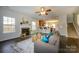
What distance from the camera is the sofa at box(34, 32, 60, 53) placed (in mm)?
2338

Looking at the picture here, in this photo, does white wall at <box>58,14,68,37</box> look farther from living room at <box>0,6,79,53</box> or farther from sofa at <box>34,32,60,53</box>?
sofa at <box>34,32,60,53</box>

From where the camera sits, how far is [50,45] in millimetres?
2338

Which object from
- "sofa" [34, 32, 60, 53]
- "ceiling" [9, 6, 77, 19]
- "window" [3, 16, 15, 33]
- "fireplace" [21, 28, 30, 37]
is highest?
"ceiling" [9, 6, 77, 19]

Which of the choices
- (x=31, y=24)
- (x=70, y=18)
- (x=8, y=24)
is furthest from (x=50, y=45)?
(x=8, y=24)

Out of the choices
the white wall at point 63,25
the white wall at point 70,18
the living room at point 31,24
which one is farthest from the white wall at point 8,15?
the white wall at point 70,18

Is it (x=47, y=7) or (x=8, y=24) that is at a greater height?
(x=47, y=7)

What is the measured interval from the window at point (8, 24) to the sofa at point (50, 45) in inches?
23.8

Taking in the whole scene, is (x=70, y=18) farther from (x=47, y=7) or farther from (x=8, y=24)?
(x=8, y=24)

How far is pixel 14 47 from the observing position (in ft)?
7.68

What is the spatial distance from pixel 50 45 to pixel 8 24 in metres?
1.02

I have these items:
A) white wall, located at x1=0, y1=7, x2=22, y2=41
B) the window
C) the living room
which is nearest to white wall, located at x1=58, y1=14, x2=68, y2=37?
the living room

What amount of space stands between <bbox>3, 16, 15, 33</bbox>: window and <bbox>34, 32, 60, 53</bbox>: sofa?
1.98 ft
